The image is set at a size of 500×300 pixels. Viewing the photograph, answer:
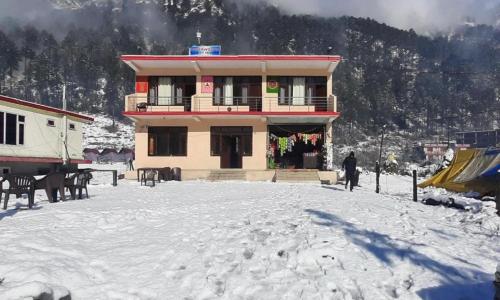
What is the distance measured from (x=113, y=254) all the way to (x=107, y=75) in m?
119

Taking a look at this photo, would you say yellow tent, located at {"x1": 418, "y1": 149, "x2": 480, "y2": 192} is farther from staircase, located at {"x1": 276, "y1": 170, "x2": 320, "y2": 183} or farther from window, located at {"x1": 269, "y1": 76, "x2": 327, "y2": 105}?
window, located at {"x1": 269, "y1": 76, "x2": 327, "y2": 105}

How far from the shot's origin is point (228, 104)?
84.2 feet

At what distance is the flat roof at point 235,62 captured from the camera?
78.4ft

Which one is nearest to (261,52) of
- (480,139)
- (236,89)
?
(480,139)

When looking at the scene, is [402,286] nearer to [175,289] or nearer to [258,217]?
[175,289]

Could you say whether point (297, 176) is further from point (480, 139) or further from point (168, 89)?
point (480, 139)

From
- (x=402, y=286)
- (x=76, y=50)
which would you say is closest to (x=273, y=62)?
(x=402, y=286)

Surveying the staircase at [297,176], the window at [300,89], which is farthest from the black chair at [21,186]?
the window at [300,89]

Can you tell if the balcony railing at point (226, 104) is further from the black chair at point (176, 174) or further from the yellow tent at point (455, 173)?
the yellow tent at point (455, 173)

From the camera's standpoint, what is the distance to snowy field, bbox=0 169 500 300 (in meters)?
4.95

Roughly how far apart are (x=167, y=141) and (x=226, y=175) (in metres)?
4.43

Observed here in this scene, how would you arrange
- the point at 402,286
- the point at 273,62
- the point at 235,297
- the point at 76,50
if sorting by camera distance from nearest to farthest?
the point at 235,297 → the point at 402,286 → the point at 273,62 → the point at 76,50

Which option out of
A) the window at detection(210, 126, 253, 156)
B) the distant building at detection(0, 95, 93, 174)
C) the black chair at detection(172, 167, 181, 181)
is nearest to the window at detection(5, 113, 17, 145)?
the distant building at detection(0, 95, 93, 174)

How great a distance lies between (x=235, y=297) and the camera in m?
4.80
